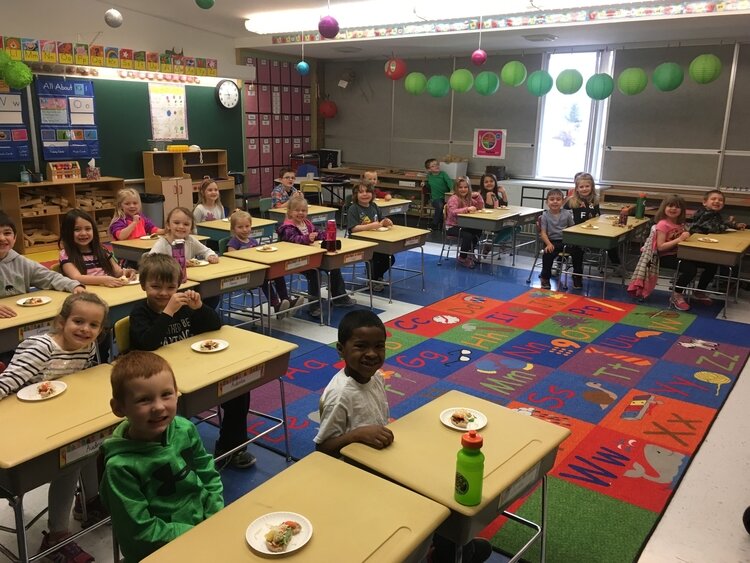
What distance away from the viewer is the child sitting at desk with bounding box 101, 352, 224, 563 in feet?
5.61

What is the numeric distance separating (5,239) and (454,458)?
3.17 m

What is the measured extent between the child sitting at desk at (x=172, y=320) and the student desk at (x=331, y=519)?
1.36 metres

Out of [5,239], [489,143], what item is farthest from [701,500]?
[489,143]

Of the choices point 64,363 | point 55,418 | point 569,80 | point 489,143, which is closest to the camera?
point 55,418

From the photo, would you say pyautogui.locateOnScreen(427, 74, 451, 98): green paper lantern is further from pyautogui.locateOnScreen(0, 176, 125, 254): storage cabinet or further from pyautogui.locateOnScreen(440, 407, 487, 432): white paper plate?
pyautogui.locateOnScreen(440, 407, 487, 432): white paper plate

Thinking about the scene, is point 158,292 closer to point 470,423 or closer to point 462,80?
point 470,423

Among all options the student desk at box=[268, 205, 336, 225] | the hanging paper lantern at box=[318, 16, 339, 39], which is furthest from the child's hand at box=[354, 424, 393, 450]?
the student desk at box=[268, 205, 336, 225]

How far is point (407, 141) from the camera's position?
40.0 ft

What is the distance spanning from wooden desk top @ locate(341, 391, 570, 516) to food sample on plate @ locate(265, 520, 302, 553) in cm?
39

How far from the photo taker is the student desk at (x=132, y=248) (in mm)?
5071

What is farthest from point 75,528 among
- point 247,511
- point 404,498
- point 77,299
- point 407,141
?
point 407,141

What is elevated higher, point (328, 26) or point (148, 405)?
point (328, 26)

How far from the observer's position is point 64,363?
8.55 ft

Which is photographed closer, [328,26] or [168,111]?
[328,26]
